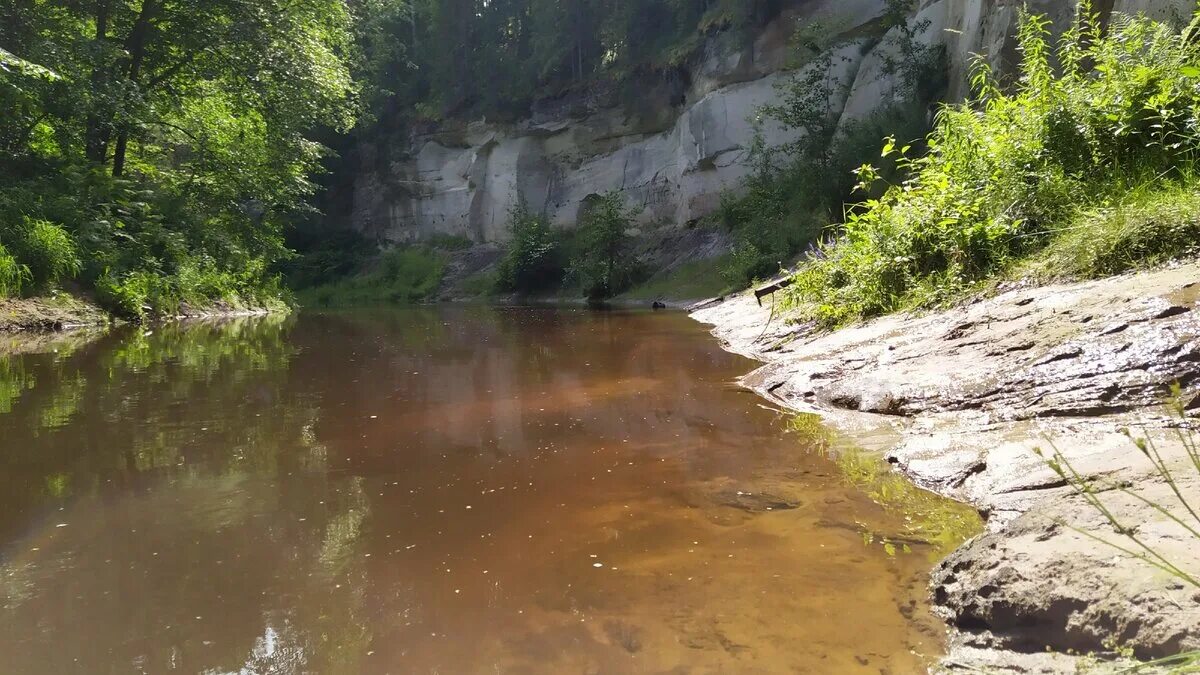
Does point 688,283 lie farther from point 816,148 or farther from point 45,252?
point 45,252

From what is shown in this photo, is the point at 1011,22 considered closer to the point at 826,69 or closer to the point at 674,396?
the point at 826,69

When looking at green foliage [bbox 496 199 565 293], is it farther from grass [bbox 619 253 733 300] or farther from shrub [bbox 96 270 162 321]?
shrub [bbox 96 270 162 321]

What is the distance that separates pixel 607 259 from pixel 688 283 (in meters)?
3.84

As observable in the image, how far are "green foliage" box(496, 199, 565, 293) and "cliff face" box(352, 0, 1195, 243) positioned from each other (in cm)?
353

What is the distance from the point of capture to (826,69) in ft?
66.1

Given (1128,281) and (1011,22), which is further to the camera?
(1011,22)

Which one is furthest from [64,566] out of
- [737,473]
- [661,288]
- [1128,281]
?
[661,288]

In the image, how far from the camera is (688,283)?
68.9ft

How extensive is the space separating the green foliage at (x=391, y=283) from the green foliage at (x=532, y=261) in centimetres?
515

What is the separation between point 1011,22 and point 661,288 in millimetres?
11170

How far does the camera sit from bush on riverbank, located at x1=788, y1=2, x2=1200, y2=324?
5055mm

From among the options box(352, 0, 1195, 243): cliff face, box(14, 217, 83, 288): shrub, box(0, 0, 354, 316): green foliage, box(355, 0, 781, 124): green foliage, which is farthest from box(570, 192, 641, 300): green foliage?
box(14, 217, 83, 288): shrub

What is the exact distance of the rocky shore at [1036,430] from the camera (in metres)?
1.70

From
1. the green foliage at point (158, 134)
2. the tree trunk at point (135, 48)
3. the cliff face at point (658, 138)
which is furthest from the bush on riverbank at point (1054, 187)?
the tree trunk at point (135, 48)
